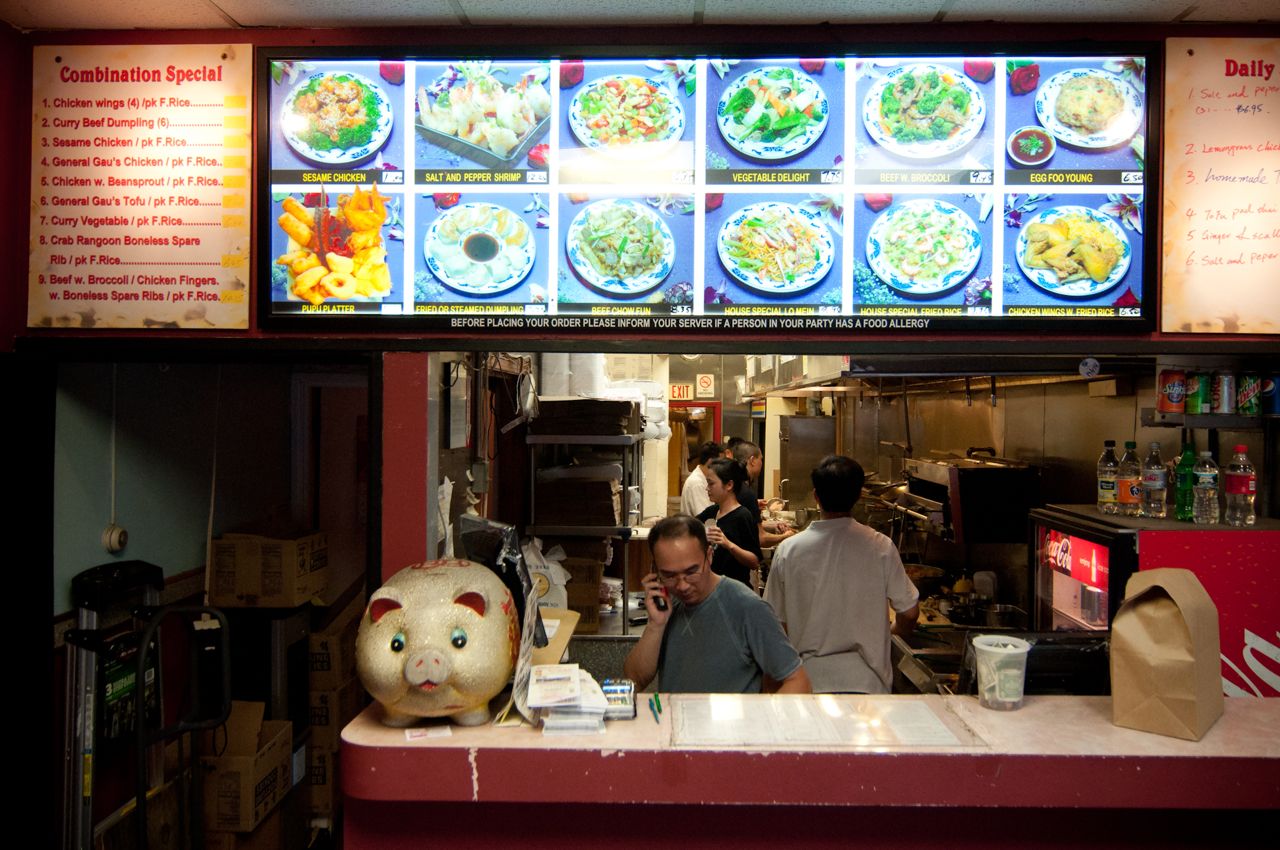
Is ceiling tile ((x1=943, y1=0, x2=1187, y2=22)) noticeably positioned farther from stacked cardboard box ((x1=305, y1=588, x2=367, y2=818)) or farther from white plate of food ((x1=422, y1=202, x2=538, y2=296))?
stacked cardboard box ((x1=305, y1=588, x2=367, y2=818))

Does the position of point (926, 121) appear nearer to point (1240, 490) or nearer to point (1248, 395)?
point (1248, 395)

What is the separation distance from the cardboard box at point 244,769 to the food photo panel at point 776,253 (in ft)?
10.7

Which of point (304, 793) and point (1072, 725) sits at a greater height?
point (1072, 725)

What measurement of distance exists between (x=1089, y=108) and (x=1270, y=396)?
1282 millimetres

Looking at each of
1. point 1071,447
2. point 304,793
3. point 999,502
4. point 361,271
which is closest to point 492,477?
point 304,793

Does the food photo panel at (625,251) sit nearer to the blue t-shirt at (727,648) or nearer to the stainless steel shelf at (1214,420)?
the blue t-shirt at (727,648)

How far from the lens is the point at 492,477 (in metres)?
4.97

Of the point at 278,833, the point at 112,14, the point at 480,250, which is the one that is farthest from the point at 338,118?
the point at 278,833

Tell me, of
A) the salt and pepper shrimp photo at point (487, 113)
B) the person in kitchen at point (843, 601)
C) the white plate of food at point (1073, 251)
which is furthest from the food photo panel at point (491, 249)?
the white plate of food at point (1073, 251)

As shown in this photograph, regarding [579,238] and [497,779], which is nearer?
[497,779]

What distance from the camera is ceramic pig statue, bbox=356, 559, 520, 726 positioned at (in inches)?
A: 78.9

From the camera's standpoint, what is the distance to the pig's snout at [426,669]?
1.98m

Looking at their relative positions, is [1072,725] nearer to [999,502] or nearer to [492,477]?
[999,502]

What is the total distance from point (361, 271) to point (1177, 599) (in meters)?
2.62
